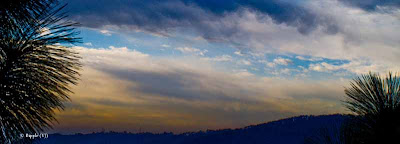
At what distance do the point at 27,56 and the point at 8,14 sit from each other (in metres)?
0.67

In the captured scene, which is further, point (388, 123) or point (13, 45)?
point (388, 123)

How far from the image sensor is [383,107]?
7.00 m

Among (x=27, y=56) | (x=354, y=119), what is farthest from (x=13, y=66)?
(x=354, y=119)

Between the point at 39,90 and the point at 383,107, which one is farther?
the point at 383,107

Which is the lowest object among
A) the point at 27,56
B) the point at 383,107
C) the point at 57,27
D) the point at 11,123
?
the point at 11,123

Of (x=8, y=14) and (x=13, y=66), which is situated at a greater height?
(x=8, y=14)

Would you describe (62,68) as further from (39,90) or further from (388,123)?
(388,123)

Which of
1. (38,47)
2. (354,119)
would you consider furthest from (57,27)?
(354,119)

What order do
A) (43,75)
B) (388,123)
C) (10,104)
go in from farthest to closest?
1. (388,123)
2. (43,75)
3. (10,104)

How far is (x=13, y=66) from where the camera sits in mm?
4895

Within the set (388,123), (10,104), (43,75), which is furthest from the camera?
(388,123)

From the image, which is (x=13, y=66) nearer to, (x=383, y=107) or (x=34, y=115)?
(x=34, y=115)

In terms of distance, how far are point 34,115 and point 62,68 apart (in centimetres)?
79

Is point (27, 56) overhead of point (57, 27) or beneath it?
beneath
